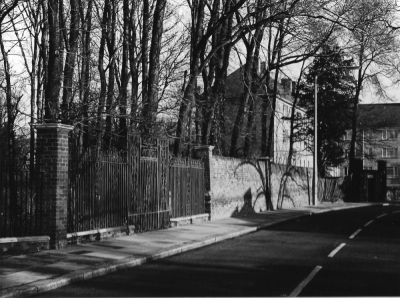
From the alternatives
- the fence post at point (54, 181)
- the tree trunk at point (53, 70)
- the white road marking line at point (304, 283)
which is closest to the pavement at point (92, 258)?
the fence post at point (54, 181)

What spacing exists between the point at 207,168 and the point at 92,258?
1124 centimetres

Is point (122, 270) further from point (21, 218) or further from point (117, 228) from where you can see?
point (117, 228)

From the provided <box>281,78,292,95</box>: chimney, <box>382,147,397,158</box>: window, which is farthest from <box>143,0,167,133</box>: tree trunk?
<box>382,147,397,158</box>: window

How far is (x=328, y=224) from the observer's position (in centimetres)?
2312

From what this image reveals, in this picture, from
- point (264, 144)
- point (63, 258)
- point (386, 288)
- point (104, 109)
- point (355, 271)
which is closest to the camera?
point (386, 288)

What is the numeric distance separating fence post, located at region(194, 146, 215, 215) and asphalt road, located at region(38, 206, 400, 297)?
6.17 meters

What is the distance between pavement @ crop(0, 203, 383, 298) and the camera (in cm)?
965

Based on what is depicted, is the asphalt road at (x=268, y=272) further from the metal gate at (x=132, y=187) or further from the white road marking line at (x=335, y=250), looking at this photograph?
the metal gate at (x=132, y=187)

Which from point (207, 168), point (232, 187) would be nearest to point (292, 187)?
point (232, 187)

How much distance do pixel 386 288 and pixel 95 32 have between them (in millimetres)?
20126

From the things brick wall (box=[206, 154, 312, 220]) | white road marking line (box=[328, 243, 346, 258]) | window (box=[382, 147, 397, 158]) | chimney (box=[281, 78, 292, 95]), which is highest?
chimney (box=[281, 78, 292, 95])

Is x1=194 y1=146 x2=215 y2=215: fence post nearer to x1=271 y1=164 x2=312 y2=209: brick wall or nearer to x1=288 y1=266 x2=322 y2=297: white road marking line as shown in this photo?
x1=271 y1=164 x2=312 y2=209: brick wall

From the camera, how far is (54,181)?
13539 mm

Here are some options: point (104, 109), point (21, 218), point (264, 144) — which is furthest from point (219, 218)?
point (264, 144)
